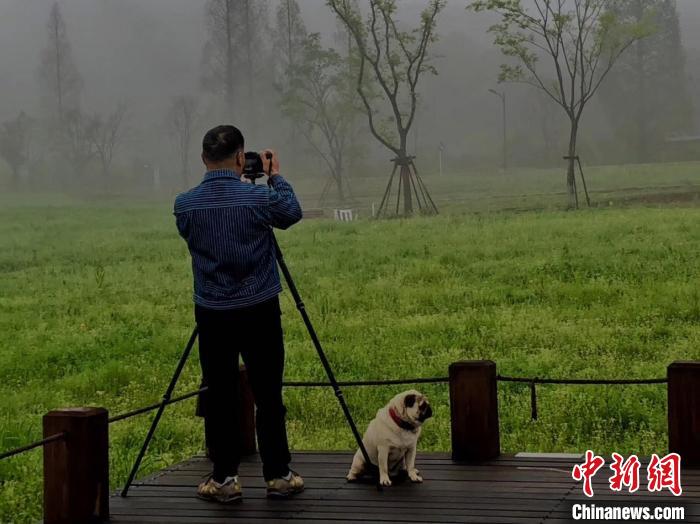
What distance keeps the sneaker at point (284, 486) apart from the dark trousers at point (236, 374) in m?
0.04

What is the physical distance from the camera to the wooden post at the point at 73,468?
16.9 ft

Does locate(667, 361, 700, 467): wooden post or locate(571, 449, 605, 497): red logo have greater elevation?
Answer: locate(667, 361, 700, 467): wooden post

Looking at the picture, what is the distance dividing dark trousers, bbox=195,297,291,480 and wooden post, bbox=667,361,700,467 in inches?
85.9

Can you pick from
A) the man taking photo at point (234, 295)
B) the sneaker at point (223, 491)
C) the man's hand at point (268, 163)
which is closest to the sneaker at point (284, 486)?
the man taking photo at point (234, 295)

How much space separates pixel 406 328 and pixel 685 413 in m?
8.85

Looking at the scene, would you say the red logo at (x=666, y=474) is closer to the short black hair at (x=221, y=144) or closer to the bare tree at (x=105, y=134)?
the short black hair at (x=221, y=144)

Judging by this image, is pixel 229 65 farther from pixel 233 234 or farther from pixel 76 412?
pixel 76 412

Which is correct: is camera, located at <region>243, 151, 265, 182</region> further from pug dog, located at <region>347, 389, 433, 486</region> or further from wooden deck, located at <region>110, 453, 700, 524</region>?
wooden deck, located at <region>110, 453, 700, 524</region>

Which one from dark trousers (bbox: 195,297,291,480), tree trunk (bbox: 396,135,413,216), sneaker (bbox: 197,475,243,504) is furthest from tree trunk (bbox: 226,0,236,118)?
sneaker (bbox: 197,475,243,504)

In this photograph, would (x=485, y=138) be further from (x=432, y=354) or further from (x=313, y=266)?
(x=432, y=354)

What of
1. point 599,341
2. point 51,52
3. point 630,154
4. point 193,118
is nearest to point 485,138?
point 630,154

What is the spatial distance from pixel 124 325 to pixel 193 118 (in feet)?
237

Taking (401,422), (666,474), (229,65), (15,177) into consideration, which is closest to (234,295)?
(401,422)

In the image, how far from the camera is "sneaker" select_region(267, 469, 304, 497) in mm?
5645
